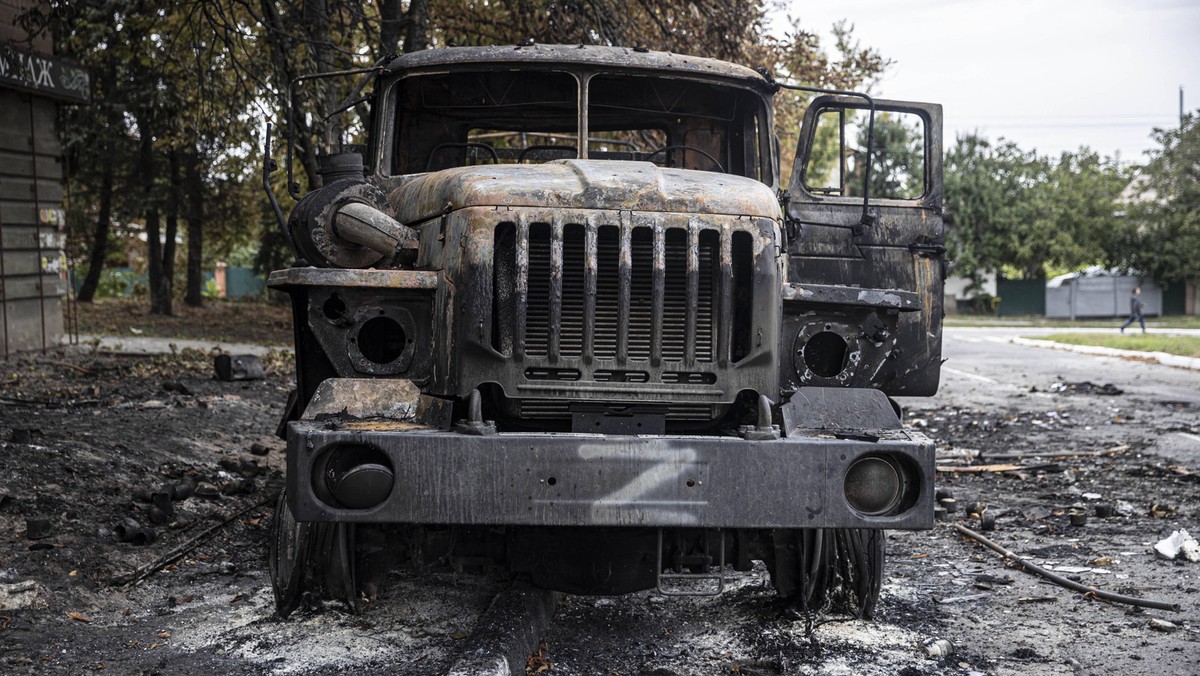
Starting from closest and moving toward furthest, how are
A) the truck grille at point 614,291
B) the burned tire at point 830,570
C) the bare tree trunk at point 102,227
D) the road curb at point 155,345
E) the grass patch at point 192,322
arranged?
the truck grille at point 614,291, the burned tire at point 830,570, the road curb at point 155,345, the grass patch at point 192,322, the bare tree trunk at point 102,227

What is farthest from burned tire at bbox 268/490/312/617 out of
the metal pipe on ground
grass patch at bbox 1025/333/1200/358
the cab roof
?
grass patch at bbox 1025/333/1200/358

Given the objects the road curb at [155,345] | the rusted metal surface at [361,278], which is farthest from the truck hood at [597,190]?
the road curb at [155,345]

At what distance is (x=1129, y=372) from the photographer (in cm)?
1805

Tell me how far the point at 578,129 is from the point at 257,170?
64.5 feet

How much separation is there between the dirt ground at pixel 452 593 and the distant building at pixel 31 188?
5.29 m

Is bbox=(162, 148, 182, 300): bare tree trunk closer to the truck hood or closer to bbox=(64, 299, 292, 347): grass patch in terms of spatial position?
bbox=(64, 299, 292, 347): grass patch

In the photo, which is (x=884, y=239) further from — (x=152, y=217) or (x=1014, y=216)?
(x=1014, y=216)

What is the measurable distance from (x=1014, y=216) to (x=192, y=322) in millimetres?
34618

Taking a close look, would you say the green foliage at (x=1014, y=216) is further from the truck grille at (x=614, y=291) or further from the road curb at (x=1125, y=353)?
the truck grille at (x=614, y=291)

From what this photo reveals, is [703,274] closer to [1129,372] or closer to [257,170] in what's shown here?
[1129,372]

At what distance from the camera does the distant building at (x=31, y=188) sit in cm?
1391

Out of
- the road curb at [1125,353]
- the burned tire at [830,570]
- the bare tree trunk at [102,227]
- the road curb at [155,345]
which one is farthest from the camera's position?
the bare tree trunk at [102,227]

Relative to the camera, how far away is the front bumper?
159 inches

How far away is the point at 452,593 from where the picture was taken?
5.44 meters
